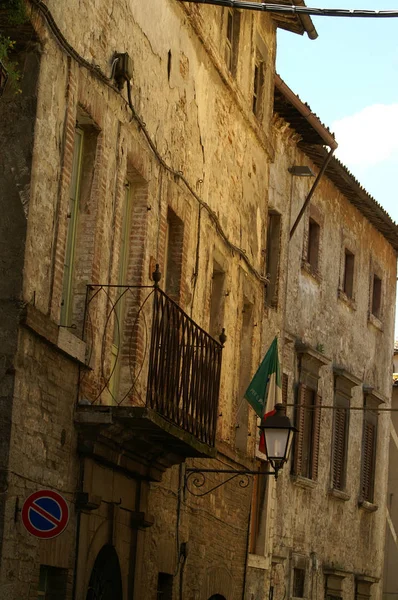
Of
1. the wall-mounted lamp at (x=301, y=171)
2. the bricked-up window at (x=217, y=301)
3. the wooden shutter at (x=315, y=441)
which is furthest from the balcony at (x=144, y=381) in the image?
the wooden shutter at (x=315, y=441)

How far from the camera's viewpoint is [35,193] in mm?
11453

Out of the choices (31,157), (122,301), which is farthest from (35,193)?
(122,301)

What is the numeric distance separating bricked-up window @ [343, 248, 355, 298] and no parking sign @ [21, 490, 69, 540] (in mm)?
17687

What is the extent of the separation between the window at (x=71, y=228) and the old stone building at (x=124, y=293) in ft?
0.06

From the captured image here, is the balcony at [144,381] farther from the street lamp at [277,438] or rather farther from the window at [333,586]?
the window at [333,586]

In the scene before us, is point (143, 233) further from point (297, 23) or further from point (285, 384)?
point (285, 384)

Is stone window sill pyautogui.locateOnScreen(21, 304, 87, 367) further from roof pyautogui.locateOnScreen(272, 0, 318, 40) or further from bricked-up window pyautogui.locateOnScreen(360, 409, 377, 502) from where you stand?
bricked-up window pyautogui.locateOnScreen(360, 409, 377, 502)

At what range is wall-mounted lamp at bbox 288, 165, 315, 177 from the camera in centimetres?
2366

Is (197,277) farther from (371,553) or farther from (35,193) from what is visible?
(371,553)

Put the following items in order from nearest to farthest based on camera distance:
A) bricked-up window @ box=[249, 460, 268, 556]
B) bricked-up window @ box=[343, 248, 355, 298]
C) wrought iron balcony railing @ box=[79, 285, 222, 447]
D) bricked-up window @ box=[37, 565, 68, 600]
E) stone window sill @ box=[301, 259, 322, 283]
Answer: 1. bricked-up window @ box=[37, 565, 68, 600]
2. wrought iron balcony railing @ box=[79, 285, 222, 447]
3. bricked-up window @ box=[249, 460, 268, 556]
4. stone window sill @ box=[301, 259, 322, 283]
5. bricked-up window @ box=[343, 248, 355, 298]

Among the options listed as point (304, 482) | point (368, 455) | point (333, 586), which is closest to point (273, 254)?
point (304, 482)

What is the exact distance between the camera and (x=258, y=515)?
2211 centimetres

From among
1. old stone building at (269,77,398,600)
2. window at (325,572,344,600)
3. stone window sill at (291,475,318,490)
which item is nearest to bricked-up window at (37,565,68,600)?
old stone building at (269,77,398,600)

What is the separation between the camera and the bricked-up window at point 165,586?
52.5 feet
